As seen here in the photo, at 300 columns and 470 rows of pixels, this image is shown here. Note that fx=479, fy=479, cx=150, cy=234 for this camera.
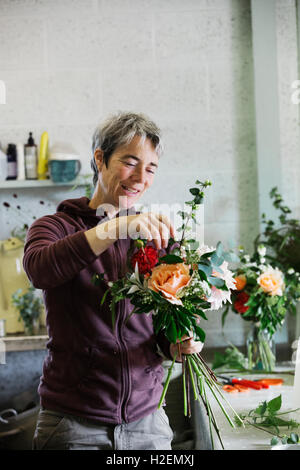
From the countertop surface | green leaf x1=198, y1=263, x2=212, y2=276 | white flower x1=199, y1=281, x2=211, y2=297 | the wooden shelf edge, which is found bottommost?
the countertop surface

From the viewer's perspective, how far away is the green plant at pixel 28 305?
3.97 feet

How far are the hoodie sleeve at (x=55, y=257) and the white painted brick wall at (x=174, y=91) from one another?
0.58 m

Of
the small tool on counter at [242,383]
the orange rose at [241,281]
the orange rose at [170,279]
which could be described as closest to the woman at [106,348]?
the orange rose at [170,279]

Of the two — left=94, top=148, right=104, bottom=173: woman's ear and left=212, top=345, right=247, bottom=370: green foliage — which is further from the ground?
left=94, top=148, right=104, bottom=173: woman's ear

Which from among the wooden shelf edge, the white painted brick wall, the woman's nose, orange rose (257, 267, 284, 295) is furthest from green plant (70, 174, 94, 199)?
the woman's nose

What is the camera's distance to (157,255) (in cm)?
59

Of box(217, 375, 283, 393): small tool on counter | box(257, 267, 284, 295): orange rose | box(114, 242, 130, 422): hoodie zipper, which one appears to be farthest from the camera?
box(257, 267, 284, 295): orange rose

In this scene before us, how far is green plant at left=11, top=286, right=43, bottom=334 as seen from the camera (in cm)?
121

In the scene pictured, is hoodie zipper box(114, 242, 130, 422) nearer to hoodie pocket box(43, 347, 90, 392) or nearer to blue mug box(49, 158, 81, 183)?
hoodie pocket box(43, 347, 90, 392)

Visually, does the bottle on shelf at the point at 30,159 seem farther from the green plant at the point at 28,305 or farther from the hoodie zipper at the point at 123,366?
the hoodie zipper at the point at 123,366

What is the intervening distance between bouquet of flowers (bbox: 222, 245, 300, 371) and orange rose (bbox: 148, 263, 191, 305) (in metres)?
0.49

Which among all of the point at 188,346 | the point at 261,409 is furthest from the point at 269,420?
the point at 188,346
